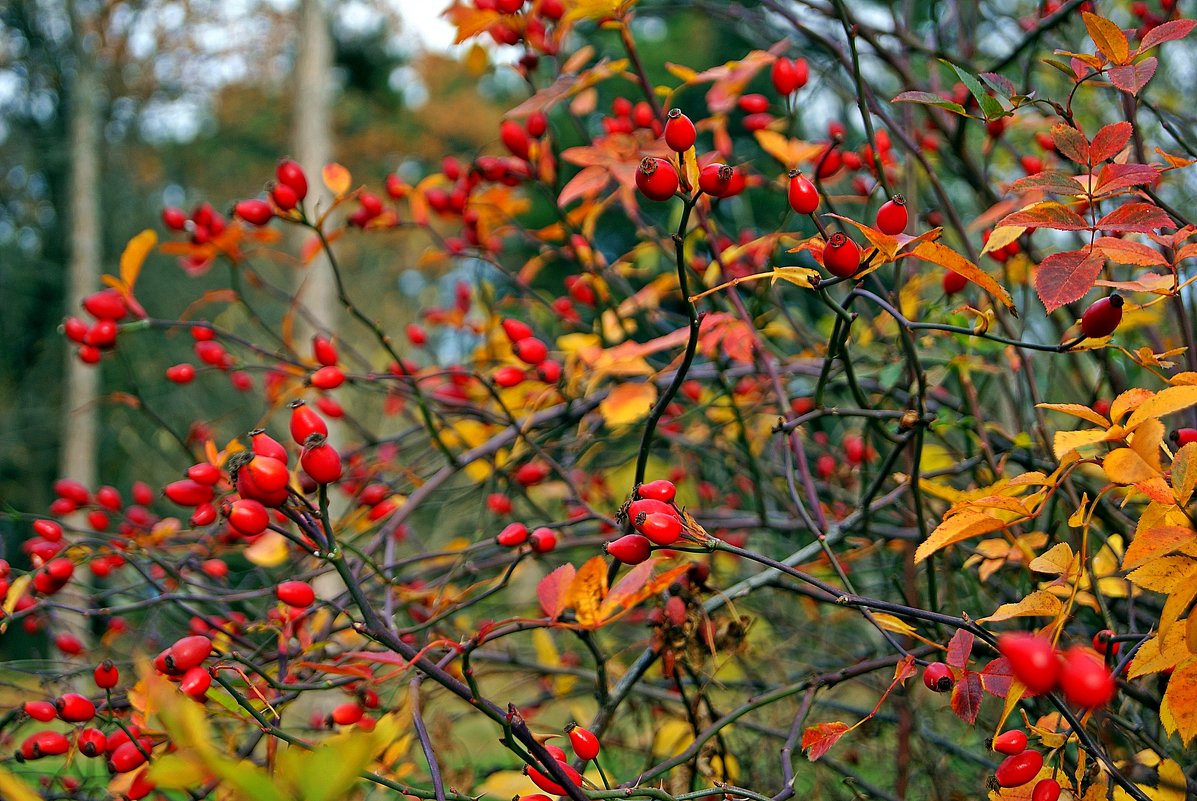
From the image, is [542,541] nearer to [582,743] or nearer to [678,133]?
[582,743]

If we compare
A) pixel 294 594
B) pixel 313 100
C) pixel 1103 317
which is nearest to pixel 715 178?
pixel 1103 317

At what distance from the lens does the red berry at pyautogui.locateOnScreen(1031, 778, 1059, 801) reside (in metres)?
0.64

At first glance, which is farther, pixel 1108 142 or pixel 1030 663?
pixel 1108 142

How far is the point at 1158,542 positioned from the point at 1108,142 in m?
0.34

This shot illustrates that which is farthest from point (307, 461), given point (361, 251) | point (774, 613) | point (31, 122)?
point (361, 251)

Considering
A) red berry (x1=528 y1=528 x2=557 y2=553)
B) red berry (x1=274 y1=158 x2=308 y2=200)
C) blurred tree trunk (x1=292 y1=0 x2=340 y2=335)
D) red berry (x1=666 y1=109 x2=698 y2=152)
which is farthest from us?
blurred tree trunk (x1=292 y1=0 x2=340 y2=335)

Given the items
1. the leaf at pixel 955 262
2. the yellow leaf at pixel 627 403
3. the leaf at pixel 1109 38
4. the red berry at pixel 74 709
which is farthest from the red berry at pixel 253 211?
the leaf at pixel 1109 38

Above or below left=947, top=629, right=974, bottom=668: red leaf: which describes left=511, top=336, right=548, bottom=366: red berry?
above

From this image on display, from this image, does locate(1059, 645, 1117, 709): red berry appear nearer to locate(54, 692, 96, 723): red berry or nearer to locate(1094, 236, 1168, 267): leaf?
locate(1094, 236, 1168, 267): leaf

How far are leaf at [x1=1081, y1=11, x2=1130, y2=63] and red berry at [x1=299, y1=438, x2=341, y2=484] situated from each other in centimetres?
70

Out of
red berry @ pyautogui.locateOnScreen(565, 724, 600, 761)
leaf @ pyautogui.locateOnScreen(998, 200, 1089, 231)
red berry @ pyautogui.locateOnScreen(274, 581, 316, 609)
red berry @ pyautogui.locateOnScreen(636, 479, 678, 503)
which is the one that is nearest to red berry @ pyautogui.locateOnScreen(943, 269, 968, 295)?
leaf @ pyautogui.locateOnScreen(998, 200, 1089, 231)

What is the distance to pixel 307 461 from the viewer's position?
2.05 ft

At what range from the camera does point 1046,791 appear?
65 cm

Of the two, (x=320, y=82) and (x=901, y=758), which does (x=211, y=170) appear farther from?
(x=901, y=758)
